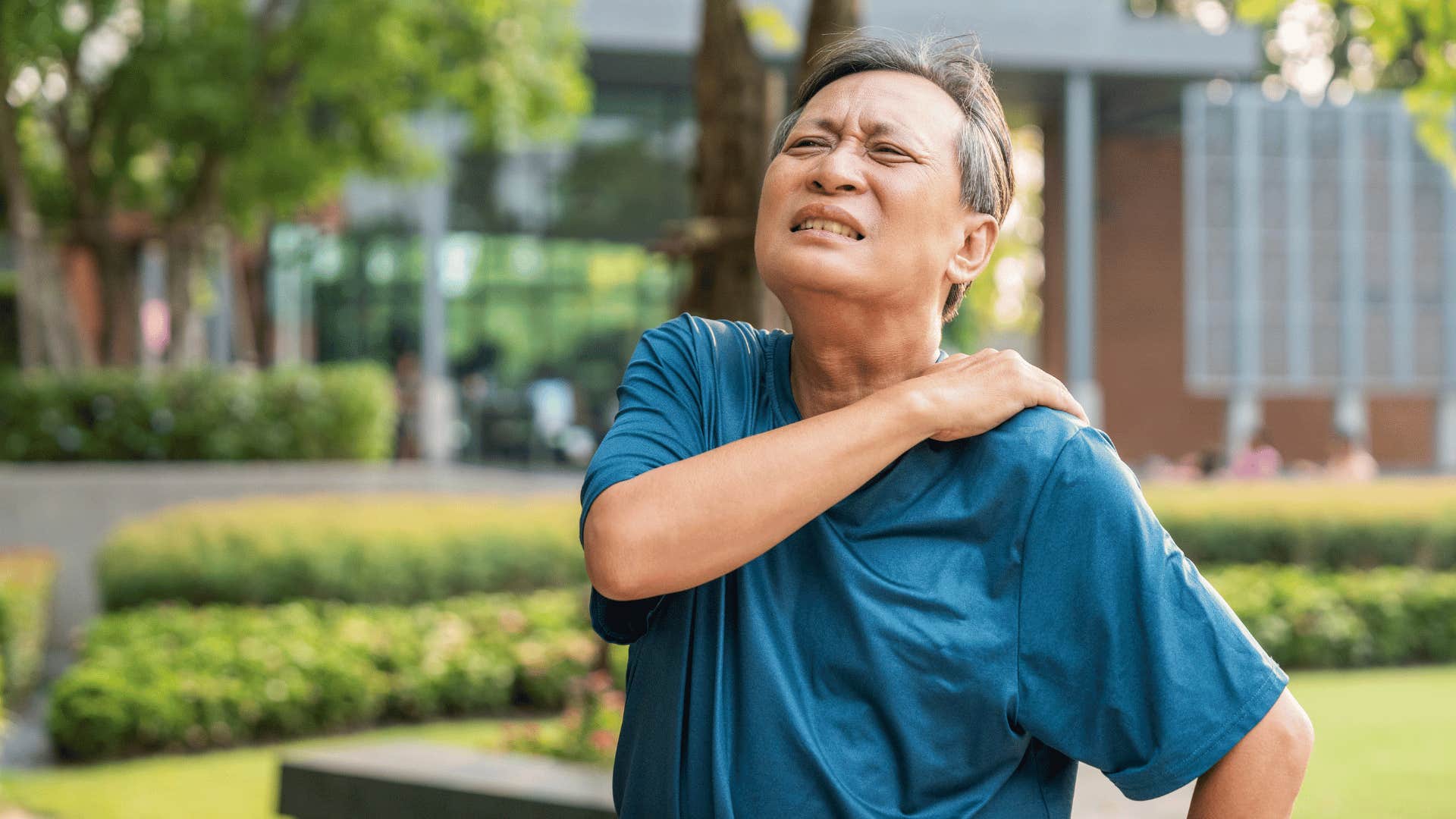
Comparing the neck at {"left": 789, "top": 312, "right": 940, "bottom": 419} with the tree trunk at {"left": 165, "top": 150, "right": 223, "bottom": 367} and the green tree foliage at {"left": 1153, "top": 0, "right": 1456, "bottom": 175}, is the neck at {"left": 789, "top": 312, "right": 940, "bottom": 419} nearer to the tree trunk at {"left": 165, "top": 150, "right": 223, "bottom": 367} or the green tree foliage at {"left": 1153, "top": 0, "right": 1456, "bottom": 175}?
the green tree foliage at {"left": 1153, "top": 0, "right": 1456, "bottom": 175}

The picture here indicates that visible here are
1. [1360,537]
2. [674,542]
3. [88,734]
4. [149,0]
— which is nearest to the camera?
[674,542]

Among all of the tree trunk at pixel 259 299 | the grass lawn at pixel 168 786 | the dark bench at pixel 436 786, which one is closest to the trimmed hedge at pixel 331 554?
the grass lawn at pixel 168 786

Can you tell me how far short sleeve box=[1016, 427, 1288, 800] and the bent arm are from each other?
0.06 ft

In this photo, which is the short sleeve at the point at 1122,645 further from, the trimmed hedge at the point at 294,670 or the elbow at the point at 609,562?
the trimmed hedge at the point at 294,670

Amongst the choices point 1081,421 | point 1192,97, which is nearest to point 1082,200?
point 1192,97

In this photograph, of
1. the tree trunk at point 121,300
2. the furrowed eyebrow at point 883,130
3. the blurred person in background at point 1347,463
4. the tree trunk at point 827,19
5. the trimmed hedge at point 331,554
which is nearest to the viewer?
the furrowed eyebrow at point 883,130

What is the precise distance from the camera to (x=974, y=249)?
64.6 inches

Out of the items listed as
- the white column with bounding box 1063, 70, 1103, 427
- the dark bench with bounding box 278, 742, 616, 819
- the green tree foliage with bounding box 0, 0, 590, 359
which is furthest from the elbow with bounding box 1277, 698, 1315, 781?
the white column with bounding box 1063, 70, 1103, 427

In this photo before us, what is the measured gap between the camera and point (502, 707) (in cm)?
823

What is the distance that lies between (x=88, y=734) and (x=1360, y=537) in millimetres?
9776

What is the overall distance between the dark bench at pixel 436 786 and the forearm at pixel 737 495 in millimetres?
2364

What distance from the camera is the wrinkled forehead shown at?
5.04 ft

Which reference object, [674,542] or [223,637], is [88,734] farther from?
[674,542]

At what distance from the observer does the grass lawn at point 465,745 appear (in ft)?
20.3
